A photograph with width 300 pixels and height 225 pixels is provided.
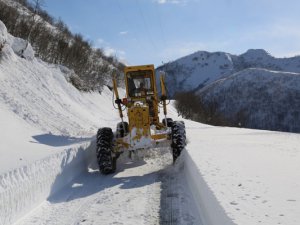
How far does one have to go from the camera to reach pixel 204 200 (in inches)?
253

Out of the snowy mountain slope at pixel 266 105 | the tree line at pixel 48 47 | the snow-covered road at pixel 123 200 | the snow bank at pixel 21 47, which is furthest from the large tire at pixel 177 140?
the snowy mountain slope at pixel 266 105

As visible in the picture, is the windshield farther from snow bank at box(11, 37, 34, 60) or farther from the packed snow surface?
snow bank at box(11, 37, 34, 60)

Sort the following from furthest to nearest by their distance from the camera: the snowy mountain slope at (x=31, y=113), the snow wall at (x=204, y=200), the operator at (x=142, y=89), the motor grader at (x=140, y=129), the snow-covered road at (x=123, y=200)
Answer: the operator at (x=142, y=89)
the motor grader at (x=140, y=129)
the snowy mountain slope at (x=31, y=113)
the snow-covered road at (x=123, y=200)
the snow wall at (x=204, y=200)

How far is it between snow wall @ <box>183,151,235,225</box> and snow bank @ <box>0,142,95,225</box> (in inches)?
106

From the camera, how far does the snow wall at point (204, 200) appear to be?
512 centimetres

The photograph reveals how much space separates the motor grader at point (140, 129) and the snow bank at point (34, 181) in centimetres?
79

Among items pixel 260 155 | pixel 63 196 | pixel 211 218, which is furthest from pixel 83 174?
pixel 211 218

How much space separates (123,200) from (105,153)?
252cm

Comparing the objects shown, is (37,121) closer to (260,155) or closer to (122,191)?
(122,191)

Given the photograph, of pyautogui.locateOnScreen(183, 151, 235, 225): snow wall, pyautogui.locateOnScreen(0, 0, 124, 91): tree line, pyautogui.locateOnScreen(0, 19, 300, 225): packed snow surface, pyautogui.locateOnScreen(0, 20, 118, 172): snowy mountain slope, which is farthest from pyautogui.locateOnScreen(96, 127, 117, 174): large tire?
pyautogui.locateOnScreen(0, 0, 124, 91): tree line

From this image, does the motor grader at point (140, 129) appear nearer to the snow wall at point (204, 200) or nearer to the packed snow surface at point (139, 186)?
the packed snow surface at point (139, 186)

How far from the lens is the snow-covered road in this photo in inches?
253

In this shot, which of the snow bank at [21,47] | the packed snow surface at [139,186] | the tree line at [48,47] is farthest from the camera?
the tree line at [48,47]

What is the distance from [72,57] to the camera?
36.4 meters
